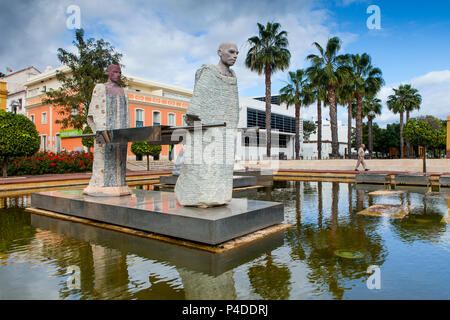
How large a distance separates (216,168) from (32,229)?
12.1 feet

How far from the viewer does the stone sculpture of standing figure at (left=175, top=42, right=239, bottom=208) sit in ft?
16.6

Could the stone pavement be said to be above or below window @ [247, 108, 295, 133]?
below

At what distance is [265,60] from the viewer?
25297mm

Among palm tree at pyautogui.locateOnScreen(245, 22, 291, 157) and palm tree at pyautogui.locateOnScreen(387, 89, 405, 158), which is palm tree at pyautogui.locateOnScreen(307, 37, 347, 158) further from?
palm tree at pyautogui.locateOnScreen(387, 89, 405, 158)

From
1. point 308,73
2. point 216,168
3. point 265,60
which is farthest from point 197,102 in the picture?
point 308,73

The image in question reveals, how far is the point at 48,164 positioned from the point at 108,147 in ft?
45.6

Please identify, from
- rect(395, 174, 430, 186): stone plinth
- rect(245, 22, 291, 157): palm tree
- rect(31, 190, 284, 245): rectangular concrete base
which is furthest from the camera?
rect(245, 22, 291, 157): palm tree

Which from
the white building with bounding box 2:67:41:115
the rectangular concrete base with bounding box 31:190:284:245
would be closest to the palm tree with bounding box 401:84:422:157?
the rectangular concrete base with bounding box 31:190:284:245

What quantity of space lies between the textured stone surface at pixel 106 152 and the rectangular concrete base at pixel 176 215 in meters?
0.35

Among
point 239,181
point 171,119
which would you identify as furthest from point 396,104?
point 239,181

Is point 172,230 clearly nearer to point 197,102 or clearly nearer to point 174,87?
point 197,102

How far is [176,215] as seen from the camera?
14.8 feet

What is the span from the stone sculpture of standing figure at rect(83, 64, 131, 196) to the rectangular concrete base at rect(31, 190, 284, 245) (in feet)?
1.19
